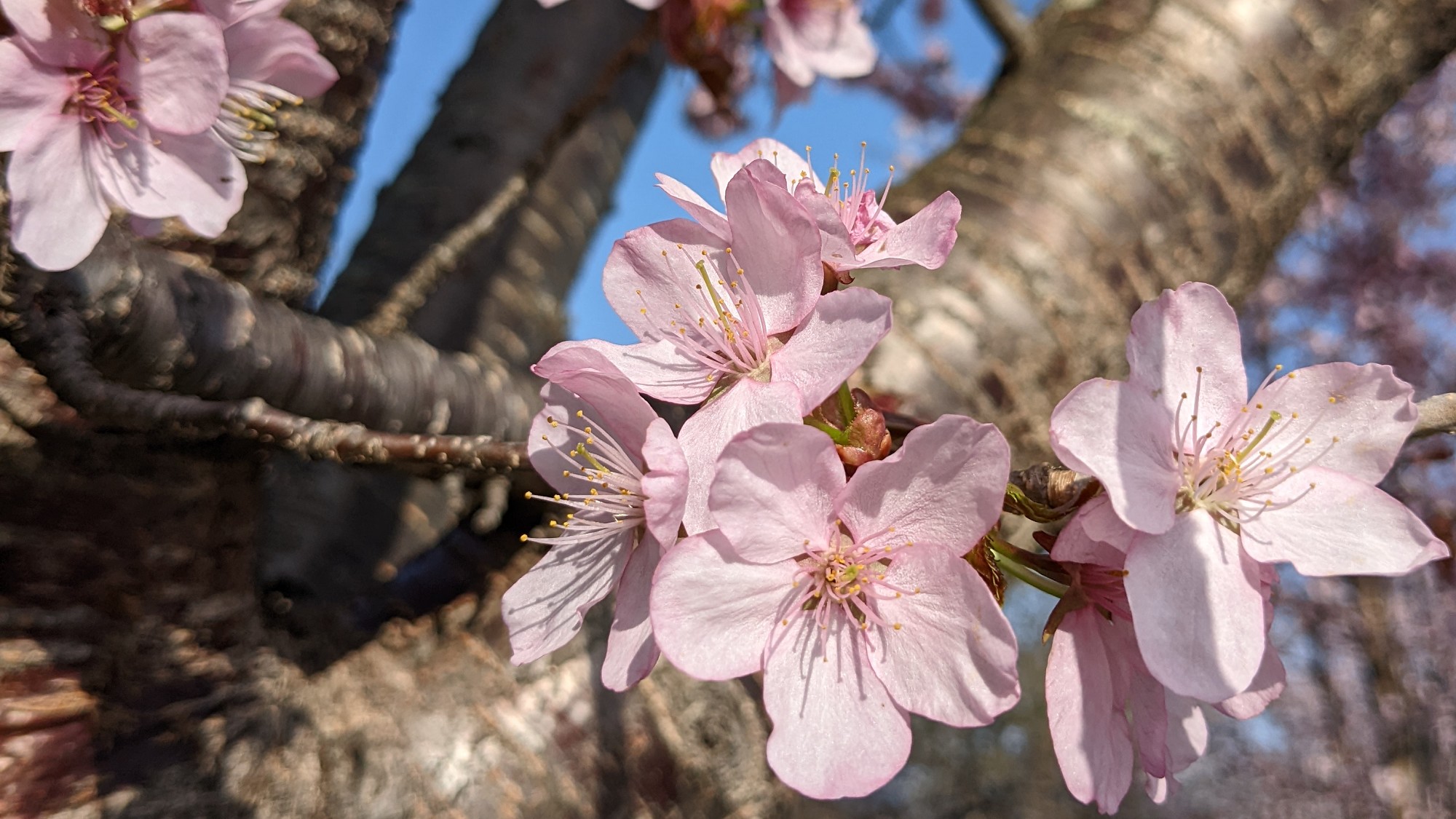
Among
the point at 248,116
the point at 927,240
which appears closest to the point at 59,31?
the point at 248,116

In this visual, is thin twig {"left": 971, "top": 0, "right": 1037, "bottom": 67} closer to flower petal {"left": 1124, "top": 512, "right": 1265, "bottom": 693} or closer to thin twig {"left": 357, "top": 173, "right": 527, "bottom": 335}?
thin twig {"left": 357, "top": 173, "right": 527, "bottom": 335}

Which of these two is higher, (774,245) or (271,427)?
(774,245)

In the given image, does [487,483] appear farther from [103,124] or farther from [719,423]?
[719,423]

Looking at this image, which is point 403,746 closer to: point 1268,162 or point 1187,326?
point 1187,326

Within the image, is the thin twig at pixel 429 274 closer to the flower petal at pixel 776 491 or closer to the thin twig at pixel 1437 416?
the flower petal at pixel 776 491

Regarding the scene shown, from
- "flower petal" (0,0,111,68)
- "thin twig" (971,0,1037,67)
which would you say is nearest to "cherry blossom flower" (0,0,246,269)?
"flower petal" (0,0,111,68)

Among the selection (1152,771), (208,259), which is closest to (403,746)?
(208,259)

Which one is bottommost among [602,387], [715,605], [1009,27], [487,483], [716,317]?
[487,483]
